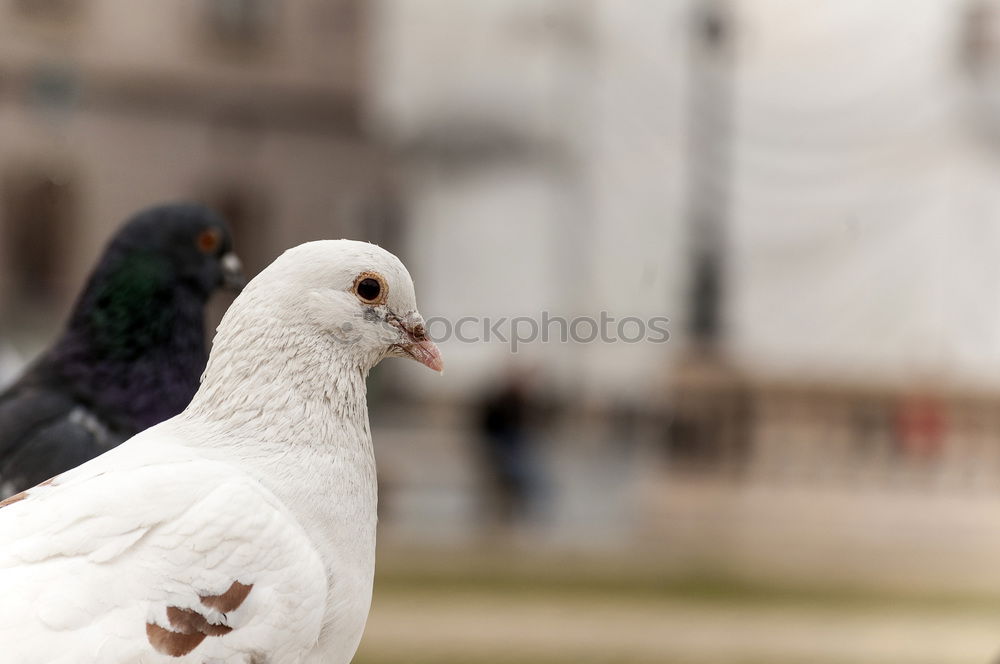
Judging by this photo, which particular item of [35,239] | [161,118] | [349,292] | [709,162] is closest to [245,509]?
[349,292]

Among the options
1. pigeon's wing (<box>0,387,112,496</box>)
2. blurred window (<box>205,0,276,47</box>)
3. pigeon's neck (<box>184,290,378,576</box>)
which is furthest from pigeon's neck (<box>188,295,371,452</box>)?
blurred window (<box>205,0,276,47</box>)

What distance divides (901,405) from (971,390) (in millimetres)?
698

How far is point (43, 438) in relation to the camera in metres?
2.32

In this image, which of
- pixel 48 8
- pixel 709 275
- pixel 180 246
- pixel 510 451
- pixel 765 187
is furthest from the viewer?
pixel 48 8

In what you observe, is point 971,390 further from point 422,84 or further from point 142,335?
point 142,335

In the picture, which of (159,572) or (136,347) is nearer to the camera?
(159,572)

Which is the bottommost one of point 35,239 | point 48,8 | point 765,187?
point 35,239

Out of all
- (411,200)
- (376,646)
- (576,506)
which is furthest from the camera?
(411,200)

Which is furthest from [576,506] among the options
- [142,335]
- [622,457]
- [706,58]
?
[142,335]

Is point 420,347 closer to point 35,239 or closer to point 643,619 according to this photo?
point 643,619

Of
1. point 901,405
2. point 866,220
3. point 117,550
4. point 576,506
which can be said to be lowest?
point 576,506

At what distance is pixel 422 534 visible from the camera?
11.2 m

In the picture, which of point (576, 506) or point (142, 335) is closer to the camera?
point (142, 335)

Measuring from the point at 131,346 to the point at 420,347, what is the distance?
698 millimetres
